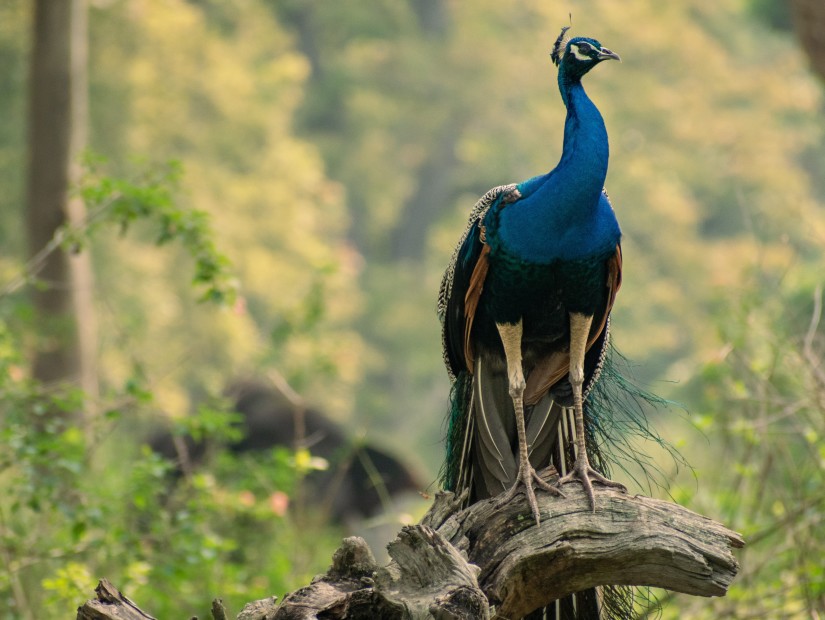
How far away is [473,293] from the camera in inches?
156

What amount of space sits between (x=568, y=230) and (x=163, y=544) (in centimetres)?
281

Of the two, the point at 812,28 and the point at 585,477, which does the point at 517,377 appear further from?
the point at 812,28

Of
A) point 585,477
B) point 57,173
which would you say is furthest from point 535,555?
point 57,173

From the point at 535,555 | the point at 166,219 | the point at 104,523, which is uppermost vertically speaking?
the point at 166,219

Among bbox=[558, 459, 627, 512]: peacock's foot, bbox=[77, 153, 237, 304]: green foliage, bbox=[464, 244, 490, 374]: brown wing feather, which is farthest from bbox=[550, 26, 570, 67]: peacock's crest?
bbox=[77, 153, 237, 304]: green foliage

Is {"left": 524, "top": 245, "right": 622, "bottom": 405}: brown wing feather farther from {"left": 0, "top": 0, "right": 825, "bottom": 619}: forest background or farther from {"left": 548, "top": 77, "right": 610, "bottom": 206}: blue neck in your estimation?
{"left": 0, "top": 0, "right": 825, "bottom": 619}: forest background

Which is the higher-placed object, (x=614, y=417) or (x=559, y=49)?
(x=559, y=49)

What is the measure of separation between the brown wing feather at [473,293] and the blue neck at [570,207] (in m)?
0.13

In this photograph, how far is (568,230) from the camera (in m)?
3.71

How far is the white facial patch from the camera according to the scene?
3.87 meters

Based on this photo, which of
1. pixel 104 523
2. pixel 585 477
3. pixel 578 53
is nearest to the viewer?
pixel 585 477

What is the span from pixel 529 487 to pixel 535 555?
0.26 m

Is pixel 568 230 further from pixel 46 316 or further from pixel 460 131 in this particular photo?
pixel 460 131

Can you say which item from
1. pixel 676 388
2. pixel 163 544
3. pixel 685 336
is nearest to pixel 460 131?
pixel 685 336
